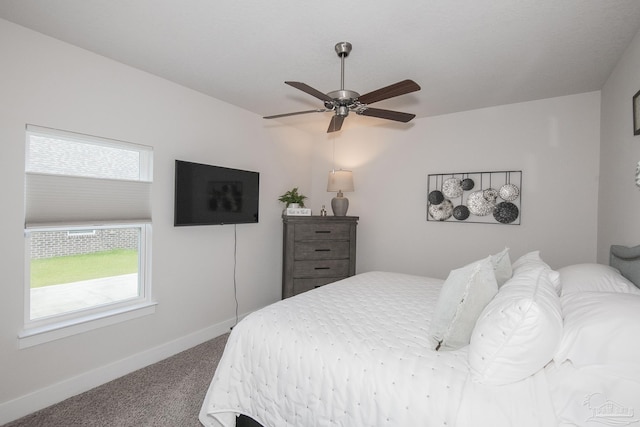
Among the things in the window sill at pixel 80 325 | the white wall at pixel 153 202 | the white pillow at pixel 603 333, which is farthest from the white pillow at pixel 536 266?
the window sill at pixel 80 325

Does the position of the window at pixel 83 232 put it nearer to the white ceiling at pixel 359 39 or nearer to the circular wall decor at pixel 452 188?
the white ceiling at pixel 359 39

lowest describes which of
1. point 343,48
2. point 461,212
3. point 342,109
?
point 461,212

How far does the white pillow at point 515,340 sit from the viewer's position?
3.46ft

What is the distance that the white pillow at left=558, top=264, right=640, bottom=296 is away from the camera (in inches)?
58.5

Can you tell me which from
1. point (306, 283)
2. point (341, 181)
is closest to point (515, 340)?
point (306, 283)

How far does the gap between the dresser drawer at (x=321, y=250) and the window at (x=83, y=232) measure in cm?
158

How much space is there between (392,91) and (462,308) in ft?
4.15

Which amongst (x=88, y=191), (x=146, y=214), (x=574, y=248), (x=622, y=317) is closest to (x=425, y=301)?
(x=622, y=317)

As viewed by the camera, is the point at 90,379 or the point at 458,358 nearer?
the point at 458,358

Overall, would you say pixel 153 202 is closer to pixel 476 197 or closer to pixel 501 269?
pixel 501 269

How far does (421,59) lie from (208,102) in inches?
81.1

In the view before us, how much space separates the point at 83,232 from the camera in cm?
233

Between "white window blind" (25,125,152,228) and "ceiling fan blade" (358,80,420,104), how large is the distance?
192cm

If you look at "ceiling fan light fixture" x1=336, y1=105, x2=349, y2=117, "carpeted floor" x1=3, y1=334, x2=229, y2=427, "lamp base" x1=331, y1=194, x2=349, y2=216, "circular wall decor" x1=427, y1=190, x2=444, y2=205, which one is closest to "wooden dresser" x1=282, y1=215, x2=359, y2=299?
"lamp base" x1=331, y1=194, x2=349, y2=216
